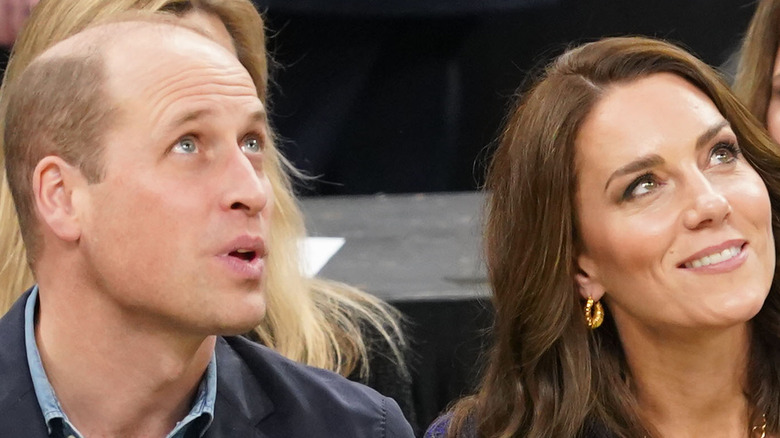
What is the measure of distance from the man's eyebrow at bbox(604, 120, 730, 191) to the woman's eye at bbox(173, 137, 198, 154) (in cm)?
79

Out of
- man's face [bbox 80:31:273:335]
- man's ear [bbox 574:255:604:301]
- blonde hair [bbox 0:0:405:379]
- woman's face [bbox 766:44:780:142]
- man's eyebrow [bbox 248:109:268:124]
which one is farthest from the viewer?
woman's face [bbox 766:44:780:142]

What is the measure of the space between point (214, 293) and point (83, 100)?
0.38m

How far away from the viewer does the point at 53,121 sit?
2.16m

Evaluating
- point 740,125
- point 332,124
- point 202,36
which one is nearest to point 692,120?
point 740,125

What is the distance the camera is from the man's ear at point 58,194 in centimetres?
213

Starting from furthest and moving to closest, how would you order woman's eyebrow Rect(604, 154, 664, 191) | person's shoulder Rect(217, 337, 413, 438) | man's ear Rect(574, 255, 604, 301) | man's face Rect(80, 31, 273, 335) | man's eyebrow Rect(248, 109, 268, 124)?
1. man's ear Rect(574, 255, 604, 301)
2. woman's eyebrow Rect(604, 154, 664, 191)
3. person's shoulder Rect(217, 337, 413, 438)
4. man's eyebrow Rect(248, 109, 268, 124)
5. man's face Rect(80, 31, 273, 335)

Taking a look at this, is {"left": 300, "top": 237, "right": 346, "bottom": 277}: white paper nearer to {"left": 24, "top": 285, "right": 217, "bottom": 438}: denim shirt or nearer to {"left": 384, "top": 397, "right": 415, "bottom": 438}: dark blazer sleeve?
{"left": 384, "top": 397, "right": 415, "bottom": 438}: dark blazer sleeve

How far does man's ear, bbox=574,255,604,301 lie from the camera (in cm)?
256

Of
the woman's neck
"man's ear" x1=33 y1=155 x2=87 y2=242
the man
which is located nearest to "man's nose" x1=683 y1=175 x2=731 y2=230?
the woman's neck

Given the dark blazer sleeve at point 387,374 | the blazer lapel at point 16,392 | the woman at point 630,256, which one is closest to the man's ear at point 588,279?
the woman at point 630,256

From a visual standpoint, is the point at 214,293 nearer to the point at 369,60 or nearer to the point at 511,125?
the point at 511,125

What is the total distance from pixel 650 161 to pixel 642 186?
51 millimetres

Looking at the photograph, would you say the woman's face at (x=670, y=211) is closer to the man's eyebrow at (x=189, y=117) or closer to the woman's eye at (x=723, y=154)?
the woman's eye at (x=723, y=154)

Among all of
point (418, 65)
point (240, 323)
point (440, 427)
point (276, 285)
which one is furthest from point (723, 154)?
point (418, 65)
